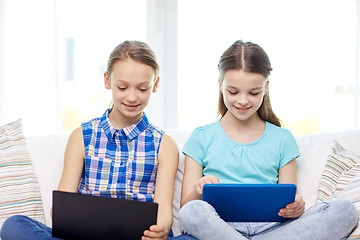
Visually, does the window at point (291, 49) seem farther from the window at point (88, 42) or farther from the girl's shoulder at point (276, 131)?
the girl's shoulder at point (276, 131)

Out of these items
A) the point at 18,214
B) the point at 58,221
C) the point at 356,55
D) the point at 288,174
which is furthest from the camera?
the point at 356,55

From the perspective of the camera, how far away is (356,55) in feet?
8.66

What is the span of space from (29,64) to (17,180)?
0.96 m

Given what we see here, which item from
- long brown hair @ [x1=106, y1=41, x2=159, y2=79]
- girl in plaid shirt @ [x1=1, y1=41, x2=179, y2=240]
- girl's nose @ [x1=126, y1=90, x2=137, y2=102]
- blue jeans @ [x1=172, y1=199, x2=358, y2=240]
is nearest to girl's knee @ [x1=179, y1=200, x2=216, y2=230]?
blue jeans @ [x1=172, y1=199, x2=358, y2=240]

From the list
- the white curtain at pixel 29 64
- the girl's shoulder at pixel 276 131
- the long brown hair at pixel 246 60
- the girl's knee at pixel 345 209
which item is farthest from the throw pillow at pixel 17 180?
the girl's knee at pixel 345 209

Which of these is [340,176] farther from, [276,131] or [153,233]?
[153,233]

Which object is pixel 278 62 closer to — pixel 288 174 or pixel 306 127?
pixel 306 127

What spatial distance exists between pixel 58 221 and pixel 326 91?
68.9 inches

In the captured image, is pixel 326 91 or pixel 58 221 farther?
pixel 326 91

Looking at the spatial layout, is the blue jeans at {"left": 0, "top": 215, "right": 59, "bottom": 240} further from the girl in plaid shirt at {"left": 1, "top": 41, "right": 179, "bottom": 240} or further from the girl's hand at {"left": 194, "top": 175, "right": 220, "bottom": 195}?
the girl's hand at {"left": 194, "top": 175, "right": 220, "bottom": 195}

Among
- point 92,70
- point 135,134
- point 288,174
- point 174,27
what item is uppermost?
point 174,27

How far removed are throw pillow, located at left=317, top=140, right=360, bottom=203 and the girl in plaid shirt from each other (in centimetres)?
55

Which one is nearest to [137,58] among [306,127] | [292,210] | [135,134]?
[135,134]

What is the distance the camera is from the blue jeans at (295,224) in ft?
4.72
